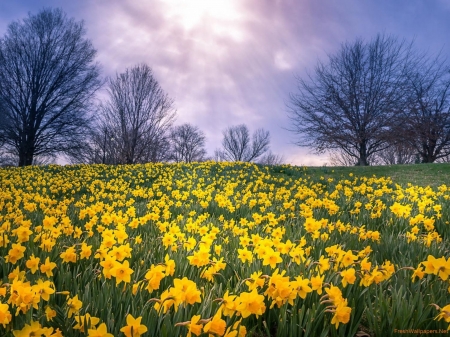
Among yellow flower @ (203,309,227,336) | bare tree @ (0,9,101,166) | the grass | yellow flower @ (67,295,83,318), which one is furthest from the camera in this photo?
bare tree @ (0,9,101,166)

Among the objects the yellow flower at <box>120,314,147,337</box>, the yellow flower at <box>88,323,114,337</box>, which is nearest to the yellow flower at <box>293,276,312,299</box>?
the yellow flower at <box>120,314,147,337</box>

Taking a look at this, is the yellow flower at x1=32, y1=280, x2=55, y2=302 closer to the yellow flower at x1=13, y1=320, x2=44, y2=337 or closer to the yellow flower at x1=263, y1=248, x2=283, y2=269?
the yellow flower at x1=13, y1=320, x2=44, y2=337

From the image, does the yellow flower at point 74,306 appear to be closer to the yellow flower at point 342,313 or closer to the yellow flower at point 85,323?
the yellow flower at point 85,323

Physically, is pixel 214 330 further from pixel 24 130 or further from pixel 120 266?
pixel 24 130

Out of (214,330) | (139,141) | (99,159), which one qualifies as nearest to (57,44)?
(139,141)

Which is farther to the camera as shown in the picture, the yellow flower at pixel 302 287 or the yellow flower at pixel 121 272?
the yellow flower at pixel 121 272

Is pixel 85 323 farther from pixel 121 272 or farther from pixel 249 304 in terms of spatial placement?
pixel 249 304

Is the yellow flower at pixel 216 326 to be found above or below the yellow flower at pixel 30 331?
above

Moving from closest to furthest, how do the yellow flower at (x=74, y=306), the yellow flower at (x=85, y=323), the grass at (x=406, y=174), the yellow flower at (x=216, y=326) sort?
the yellow flower at (x=216, y=326) → the yellow flower at (x=85, y=323) → the yellow flower at (x=74, y=306) → the grass at (x=406, y=174)

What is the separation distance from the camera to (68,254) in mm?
2178

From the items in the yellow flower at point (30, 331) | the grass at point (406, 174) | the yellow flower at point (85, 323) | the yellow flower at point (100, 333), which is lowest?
the yellow flower at point (85, 323)

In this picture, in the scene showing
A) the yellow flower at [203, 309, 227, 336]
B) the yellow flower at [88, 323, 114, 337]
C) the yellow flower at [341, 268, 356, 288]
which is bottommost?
the yellow flower at [88, 323, 114, 337]

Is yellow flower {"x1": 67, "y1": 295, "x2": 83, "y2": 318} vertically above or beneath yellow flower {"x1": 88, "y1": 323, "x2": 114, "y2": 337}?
beneath

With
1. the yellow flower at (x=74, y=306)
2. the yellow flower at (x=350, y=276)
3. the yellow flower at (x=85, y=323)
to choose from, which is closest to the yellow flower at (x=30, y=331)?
the yellow flower at (x=85, y=323)
